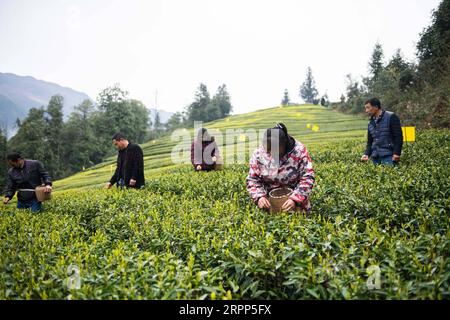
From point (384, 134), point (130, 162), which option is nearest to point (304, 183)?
point (384, 134)

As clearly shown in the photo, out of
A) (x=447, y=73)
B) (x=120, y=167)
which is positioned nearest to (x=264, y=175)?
(x=120, y=167)

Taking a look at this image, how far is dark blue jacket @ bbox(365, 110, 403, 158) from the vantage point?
8.03 meters

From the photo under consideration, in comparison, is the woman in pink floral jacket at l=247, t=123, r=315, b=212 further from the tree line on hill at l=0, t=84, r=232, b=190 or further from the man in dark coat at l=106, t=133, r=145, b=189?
the tree line on hill at l=0, t=84, r=232, b=190

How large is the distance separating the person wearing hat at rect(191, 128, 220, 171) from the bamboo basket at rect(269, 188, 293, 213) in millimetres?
6258

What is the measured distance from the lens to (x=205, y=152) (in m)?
11.2

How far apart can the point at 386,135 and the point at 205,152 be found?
5.69m

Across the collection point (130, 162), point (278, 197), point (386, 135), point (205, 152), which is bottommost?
point (278, 197)

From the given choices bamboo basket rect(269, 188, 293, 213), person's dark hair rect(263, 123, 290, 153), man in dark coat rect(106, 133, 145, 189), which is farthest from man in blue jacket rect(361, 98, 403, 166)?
man in dark coat rect(106, 133, 145, 189)

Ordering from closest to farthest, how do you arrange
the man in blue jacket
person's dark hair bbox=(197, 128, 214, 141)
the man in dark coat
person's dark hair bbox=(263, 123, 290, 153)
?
person's dark hair bbox=(263, 123, 290, 153) < the man in blue jacket < the man in dark coat < person's dark hair bbox=(197, 128, 214, 141)

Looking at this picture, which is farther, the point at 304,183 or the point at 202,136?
the point at 202,136

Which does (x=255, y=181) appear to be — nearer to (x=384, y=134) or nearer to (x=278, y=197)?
(x=278, y=197)

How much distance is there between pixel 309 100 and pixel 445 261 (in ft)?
454
